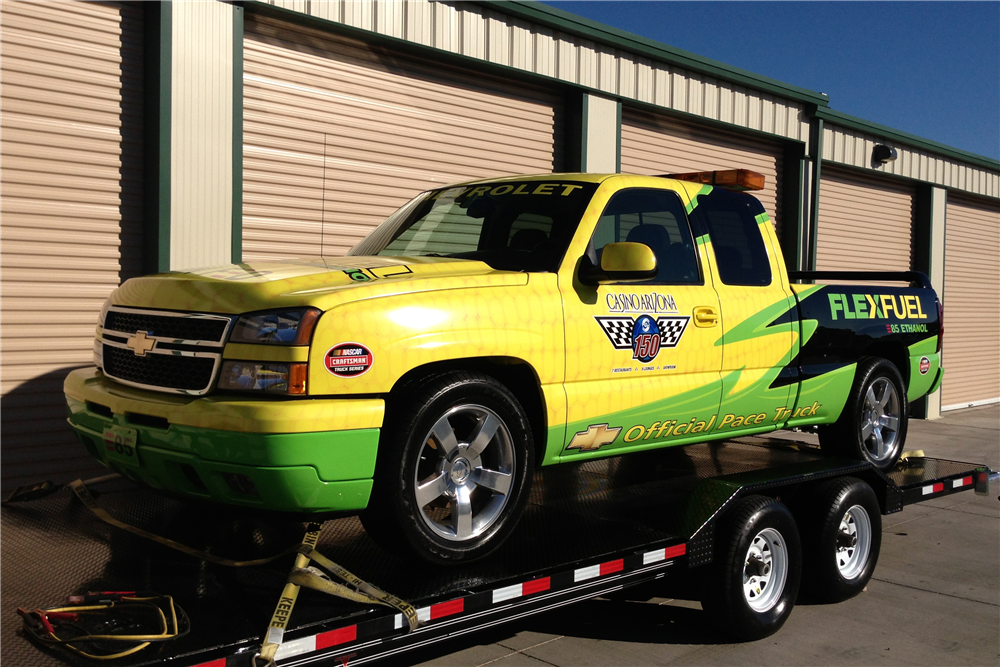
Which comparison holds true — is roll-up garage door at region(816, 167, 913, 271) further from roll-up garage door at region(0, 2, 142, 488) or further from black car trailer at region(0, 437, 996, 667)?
roll-up garage door at region(0, 2, 142, 488)

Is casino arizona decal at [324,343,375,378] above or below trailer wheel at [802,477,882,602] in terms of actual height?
above

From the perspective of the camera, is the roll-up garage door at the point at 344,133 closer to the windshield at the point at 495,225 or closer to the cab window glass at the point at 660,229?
the windshield at the point at 495,225

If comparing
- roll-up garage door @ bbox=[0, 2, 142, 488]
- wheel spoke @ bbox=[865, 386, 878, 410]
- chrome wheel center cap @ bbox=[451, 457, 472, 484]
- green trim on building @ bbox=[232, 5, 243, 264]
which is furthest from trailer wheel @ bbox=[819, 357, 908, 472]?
roll-up garage door @ bbox=[0, 2, 142, 488]

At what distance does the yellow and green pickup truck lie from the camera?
354 cm

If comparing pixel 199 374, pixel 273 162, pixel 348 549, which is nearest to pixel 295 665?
pixel 348 549

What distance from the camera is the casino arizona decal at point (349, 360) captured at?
3.56 meters

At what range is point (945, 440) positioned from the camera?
13938 mm

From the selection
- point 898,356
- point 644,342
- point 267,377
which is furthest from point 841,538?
point 267,377

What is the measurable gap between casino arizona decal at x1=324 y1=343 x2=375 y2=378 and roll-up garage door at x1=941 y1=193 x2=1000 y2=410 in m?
16.7

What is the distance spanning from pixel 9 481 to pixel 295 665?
4.96 meters

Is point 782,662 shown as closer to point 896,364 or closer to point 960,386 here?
point 896,364

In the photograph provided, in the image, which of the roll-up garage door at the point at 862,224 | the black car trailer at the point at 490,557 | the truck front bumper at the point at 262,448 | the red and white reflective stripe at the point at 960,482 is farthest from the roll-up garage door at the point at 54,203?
the roll-up garage door at the point at 862,224

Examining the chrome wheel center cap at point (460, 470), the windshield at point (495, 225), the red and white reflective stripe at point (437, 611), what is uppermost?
the windshield at point (495, 225)

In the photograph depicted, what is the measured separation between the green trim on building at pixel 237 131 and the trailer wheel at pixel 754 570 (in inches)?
191
